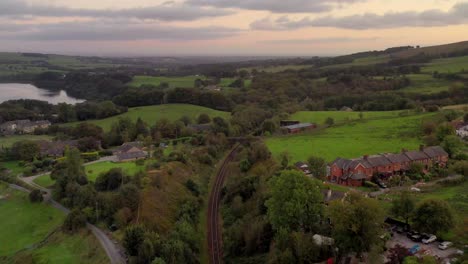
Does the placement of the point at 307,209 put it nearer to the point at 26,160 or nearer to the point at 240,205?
the point at 240,205

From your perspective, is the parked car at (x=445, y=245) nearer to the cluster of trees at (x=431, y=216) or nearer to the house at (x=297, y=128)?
the cluster of trees at (x=431, y=216)

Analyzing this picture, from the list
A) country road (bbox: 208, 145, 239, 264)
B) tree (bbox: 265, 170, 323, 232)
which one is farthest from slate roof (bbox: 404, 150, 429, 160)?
country road (bbox: 208, 145, 239, 264)

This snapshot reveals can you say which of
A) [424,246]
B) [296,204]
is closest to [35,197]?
[296,204]

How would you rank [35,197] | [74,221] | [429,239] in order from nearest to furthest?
[429,239] → [74,221] → [35,197]

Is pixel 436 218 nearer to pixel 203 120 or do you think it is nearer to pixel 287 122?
pixel 287 122

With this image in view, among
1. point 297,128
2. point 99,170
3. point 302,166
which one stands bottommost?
point 99,170

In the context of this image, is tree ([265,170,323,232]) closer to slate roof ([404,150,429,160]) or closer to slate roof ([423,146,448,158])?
slate roof ([404,150,429,160])
